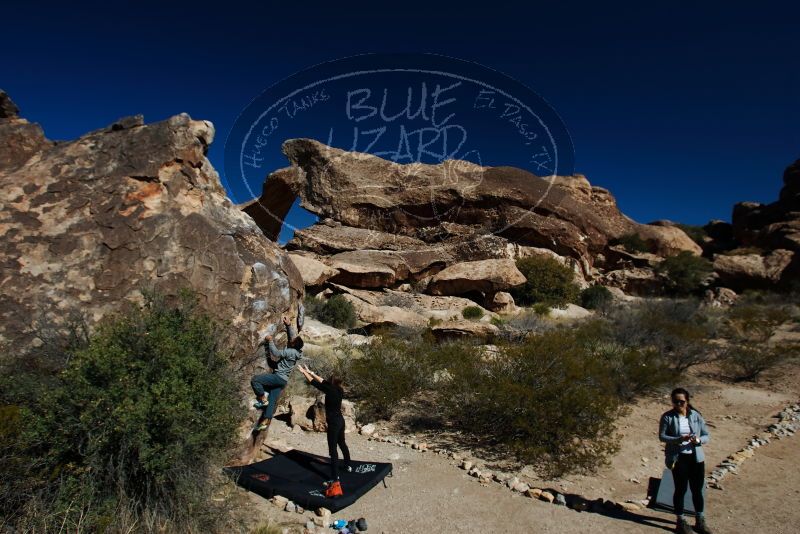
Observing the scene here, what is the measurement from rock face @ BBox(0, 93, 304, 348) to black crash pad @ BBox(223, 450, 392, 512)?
1241mm

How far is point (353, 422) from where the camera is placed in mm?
6449

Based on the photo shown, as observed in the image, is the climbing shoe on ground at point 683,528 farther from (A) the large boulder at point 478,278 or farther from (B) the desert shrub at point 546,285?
(B) the desert shrub at point 546,285

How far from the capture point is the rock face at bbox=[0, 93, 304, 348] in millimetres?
3531

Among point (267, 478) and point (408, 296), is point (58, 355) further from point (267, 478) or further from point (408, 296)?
point (408, 296)

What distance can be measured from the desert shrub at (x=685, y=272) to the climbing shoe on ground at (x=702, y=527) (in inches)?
1050

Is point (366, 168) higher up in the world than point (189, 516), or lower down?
higher up

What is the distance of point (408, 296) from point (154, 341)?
18149 millimetres

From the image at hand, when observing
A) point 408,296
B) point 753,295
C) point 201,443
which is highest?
point 753,295

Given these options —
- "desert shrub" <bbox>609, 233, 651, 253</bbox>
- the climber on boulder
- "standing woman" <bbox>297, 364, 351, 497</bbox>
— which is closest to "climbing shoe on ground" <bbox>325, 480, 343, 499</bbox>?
"standing woman" <bbox>297, 364, 351, 497</bbox>

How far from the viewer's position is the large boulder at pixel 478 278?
21.1 meters

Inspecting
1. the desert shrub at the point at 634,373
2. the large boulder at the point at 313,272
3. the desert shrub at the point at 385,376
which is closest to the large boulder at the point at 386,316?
the large boulder at the point at 313,272

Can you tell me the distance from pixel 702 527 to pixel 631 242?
2968 cm

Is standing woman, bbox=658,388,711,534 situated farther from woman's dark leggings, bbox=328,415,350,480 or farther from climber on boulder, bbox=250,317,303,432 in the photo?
climber on boulder, bbox=250,317,303,432

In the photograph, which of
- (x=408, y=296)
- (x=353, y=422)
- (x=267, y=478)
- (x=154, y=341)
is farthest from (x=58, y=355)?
(x=408, y=296)
